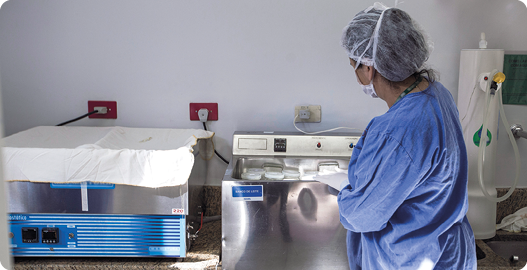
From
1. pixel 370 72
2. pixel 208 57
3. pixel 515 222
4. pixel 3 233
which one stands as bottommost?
pixel 515 222

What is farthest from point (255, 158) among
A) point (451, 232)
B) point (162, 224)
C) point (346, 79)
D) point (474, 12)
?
point (474, 12)

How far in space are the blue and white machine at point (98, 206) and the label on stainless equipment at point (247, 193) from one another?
0.57ft

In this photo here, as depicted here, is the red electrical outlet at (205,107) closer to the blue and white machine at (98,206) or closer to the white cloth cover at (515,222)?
the blue and white machine at (98,206)

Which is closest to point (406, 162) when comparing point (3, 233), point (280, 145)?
point (3, 233)

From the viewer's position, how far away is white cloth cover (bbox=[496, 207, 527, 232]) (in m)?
1.66

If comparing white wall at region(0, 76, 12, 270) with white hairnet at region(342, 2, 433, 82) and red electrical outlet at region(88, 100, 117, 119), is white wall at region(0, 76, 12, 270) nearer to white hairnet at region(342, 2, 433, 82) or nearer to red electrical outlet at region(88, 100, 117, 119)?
white hairnet at region(342, 2, 433, 82)

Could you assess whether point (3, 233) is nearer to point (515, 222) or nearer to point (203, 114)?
point (203, 114)

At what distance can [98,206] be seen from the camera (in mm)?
1210

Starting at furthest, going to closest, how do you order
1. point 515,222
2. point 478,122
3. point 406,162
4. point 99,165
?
1. point 515,222
2. point 478,122
3. point 99,165
4. point 406,162

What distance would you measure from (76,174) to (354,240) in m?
0.93

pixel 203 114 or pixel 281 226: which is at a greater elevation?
pixel 203 114

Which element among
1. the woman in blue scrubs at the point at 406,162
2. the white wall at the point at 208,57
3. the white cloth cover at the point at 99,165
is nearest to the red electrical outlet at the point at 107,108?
the white wall at the point at 208,57

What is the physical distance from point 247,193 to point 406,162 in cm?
57

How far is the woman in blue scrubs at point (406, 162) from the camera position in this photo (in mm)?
784
